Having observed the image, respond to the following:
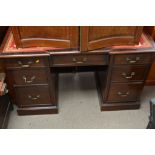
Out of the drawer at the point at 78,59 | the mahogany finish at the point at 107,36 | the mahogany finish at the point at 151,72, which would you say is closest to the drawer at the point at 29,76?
the drawer at the point at 78,59

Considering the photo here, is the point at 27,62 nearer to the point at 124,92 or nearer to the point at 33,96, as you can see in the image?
the point at 33,96

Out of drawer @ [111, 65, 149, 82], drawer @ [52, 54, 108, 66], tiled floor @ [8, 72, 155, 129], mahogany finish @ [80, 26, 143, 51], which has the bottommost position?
tiled floor @ [8, 72, 155, 129]

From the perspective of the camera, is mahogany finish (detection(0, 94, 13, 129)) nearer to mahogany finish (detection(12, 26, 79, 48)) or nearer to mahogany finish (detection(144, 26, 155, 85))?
mahogany finish (detection(12, 26, 79, 48))

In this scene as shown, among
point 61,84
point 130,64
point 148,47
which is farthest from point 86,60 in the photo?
point 61,84

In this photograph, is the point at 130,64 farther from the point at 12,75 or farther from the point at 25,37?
the point at 12,75

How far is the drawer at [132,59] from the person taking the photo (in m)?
1.34

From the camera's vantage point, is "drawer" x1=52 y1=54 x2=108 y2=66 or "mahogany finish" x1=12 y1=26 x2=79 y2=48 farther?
"drawer" x1=52 y1=54 x2=108 y2=66

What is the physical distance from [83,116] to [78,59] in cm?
63

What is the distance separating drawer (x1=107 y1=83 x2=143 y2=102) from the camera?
5.14 feet

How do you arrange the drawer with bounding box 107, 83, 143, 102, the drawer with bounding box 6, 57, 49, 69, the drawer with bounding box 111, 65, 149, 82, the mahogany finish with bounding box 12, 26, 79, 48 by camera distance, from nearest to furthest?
A: the mahogany finish with bounding box 12, 26, 79, 48 → the drawer with bounding box 6, 57, 49, 69 → the drawer with bounding box 111, 65, 149, 82 → the drawer with bounding box 107, 83, 143, 102

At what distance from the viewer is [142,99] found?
1.90 metres

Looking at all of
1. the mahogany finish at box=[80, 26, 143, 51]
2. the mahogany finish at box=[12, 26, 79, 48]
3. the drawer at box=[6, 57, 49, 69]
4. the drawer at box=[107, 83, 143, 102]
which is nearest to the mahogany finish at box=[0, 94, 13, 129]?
the drawer at box=[6, 57, 49, 69]

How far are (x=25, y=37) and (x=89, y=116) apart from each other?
93 centimetres

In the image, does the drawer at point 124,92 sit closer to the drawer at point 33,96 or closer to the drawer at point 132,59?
the drawer at point 132,59
